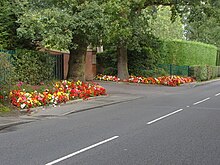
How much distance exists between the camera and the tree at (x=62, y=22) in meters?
16.1

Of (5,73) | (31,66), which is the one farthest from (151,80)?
(5,73)

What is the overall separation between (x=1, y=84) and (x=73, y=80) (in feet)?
24.2

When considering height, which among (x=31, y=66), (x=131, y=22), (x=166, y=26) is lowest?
(x=31, y=66)

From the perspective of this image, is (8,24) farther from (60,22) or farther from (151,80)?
(151,80)

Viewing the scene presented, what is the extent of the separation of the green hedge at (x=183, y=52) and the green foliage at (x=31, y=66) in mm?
19721

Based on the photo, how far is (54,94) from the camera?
52.1 feet

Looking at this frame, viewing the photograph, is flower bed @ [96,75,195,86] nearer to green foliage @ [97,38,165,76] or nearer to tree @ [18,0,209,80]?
green foliage @ [97,38,165,76]

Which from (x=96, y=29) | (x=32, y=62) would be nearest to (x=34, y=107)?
(x=32, y=62)

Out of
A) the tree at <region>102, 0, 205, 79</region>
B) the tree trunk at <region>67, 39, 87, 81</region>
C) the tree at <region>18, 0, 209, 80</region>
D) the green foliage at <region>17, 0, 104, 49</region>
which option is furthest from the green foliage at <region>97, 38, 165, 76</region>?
the green foliage at <region>17, 0, 104, 49</region>

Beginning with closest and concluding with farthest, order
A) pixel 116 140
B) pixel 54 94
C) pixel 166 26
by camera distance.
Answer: pixel 116 140, pixel 54 94, pixel 166 26

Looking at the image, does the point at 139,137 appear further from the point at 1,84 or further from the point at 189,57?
the point at 189,57

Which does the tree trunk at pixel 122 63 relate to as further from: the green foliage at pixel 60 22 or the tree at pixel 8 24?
the tree at pixel 8 24

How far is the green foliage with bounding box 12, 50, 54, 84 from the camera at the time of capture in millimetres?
17156

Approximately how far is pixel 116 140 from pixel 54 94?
7525mm
